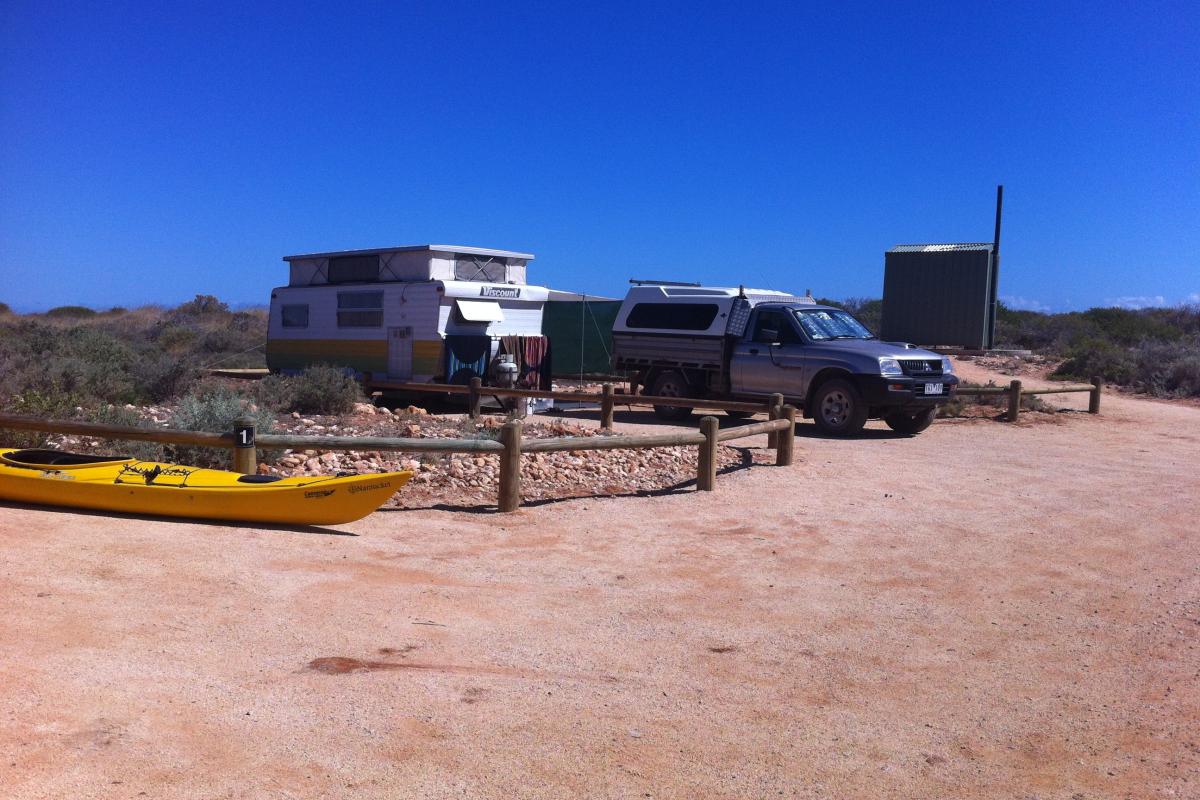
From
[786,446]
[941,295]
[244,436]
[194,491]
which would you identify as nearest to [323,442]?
[244,436]

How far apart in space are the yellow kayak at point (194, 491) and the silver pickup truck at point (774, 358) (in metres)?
8.54

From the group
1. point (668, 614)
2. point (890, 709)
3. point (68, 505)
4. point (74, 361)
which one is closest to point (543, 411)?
point (74, 361)

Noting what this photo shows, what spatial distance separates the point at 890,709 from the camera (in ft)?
14.9

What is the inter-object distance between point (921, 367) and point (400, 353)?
26.1ft

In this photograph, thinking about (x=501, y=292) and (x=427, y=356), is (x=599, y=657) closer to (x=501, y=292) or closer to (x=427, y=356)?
(x=427, y=356)

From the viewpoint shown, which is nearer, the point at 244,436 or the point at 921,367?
the point at 244,436

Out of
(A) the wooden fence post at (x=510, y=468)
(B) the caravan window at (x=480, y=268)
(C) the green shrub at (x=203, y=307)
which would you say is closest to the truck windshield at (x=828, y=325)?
(B) the caravan window at (x=480, y=268)

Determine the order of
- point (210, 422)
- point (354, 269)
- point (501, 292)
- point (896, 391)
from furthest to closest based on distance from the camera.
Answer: point (354, 269), point (501, 292), point (896, 391), point (210, 422)

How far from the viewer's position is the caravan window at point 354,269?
56.6 feet

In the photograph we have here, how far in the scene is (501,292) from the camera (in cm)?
1680

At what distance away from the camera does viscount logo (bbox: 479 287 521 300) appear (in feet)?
54.1

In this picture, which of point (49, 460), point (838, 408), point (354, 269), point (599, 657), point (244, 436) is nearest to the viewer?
point (599, 657)

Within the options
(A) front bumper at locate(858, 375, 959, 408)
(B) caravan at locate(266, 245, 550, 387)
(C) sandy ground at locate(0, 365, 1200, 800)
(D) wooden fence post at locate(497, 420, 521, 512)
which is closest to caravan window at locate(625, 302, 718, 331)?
(B) caravan at locate(266, 245, 550, 387)

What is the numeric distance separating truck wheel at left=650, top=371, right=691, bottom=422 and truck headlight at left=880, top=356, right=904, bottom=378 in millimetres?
3283
